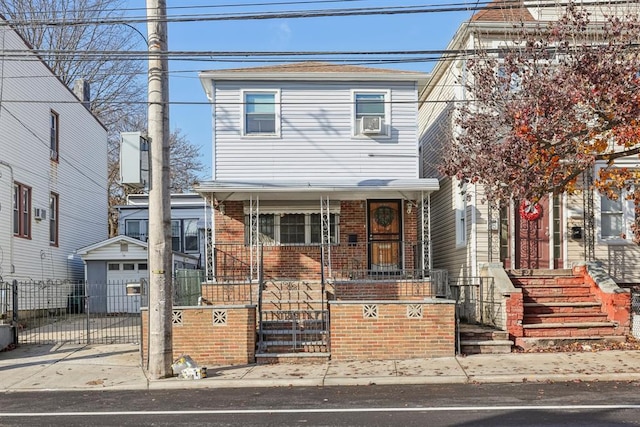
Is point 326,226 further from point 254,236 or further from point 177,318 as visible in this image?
point 177,318

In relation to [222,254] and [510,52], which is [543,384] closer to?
[510,52]

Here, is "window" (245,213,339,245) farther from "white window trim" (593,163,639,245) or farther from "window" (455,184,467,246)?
"white window trim" (593,163,639,245)

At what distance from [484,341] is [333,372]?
342 cm

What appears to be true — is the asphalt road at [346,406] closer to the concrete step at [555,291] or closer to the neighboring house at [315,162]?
the concrete step at [555,291]

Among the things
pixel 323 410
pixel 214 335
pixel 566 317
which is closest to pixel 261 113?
pixel 214 335

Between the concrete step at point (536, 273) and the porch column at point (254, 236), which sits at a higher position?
the porch column at point (254, 236)

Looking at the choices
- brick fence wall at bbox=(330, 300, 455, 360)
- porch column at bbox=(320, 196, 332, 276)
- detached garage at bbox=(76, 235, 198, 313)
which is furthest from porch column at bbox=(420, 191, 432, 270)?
detached garage at bbox=(76, 235, 198, 313)

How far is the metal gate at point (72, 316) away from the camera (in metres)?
15.5

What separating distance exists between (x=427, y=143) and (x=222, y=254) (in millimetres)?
8008

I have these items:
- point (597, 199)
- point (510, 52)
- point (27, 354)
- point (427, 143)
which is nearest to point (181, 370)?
point (27, 354)

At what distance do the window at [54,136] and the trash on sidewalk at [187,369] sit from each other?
1424 cm

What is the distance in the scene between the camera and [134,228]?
2983 cm

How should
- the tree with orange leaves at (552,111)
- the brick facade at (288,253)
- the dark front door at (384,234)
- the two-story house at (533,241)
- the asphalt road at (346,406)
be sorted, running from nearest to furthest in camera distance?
the asphalt road at (346,406) < the tree with orange leaves at (552,111) < the two-story house at (533,241) < the brick facade at (288,253) < the dark front door at (384,234)

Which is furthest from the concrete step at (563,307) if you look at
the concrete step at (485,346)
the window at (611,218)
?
the window at (611,218)
